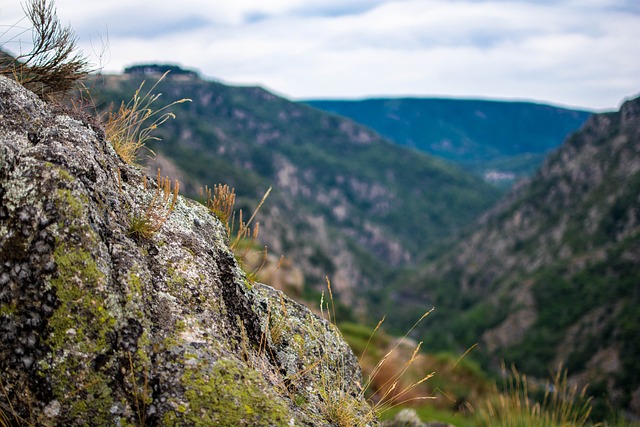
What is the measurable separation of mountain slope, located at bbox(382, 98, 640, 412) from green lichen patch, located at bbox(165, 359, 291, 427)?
130ft

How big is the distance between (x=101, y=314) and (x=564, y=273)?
9580cm

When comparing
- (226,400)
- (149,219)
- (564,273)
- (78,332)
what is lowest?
(564,273)

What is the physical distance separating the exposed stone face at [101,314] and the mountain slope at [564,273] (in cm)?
3970

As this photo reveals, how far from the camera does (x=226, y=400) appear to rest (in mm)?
2613

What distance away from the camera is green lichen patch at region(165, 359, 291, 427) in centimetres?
254

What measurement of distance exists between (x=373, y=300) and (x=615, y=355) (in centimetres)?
8659

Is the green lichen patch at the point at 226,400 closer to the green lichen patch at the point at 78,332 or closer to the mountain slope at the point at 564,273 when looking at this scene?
the green lichen patch at the point at 78,332

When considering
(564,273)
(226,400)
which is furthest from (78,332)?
(564,273)

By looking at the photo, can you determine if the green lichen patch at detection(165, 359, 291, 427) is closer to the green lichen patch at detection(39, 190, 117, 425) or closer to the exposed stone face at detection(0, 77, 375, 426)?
the exposed stone face at detection(0, 77, 375, 426)

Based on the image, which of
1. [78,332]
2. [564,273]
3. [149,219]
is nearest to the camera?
[78,332]

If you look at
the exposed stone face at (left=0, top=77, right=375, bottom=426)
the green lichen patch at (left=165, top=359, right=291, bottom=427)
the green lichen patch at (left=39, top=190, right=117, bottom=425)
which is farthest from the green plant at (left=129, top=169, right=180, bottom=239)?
the green lichen patch at (left=165, top=359, right=291, bottom=427)

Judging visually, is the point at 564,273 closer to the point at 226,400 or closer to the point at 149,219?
the point at 149,219

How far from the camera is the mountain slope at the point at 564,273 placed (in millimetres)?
63875

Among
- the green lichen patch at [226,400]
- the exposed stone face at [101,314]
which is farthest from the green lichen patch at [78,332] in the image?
the green lichen patch at [226,400]
